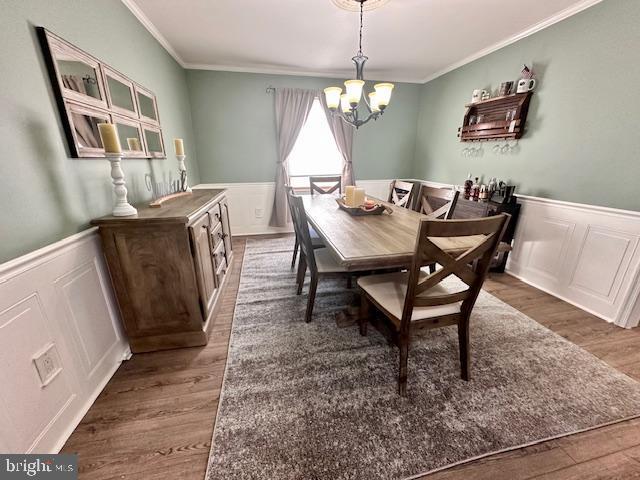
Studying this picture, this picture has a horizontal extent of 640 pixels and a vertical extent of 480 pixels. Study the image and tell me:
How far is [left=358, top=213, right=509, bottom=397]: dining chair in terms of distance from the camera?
1.03 meters

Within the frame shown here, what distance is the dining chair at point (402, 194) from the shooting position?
8.58ft

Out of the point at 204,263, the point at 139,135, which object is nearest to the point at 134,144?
the point at 139,135

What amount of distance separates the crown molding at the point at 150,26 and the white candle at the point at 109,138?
138 centimetres

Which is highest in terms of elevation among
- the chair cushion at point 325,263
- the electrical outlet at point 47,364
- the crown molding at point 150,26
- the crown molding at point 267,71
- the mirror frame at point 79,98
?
the crown molding at point 267,71

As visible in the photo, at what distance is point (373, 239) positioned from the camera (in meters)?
1.45

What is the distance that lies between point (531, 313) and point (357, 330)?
1.49 m

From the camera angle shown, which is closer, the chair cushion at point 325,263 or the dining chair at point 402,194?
the chair cushion at point 325,263

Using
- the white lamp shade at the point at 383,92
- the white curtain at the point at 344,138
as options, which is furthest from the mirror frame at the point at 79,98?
the white curtain at the point at 344,138

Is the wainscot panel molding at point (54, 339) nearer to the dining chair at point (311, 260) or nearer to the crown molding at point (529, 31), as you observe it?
the dining chair at point (311, 260)

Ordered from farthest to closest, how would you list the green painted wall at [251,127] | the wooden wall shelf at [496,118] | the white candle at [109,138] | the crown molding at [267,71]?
the green painted wall at [251,127] → the crown molding at [267,71] → the wooden wall shelf at [496,118] → the white candle at [109,138]

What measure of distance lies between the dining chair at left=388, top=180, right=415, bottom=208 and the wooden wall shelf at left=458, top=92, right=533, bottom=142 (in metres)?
1.15

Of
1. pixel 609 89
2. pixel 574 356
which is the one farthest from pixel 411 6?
pixel 574 356

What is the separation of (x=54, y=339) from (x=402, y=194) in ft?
9.29

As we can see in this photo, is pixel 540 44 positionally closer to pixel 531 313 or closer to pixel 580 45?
pixel 580 45
